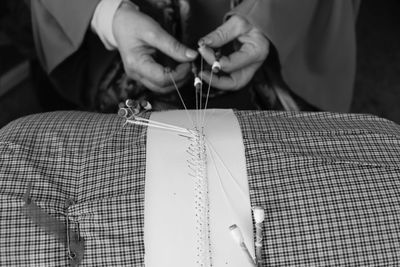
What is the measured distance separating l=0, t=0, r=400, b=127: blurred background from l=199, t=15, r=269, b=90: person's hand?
434 mm

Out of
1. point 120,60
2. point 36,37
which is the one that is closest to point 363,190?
point 120,60

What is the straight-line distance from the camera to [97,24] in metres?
0.80

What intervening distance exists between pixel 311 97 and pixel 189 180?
1.39 feet

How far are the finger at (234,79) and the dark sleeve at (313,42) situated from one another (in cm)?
5

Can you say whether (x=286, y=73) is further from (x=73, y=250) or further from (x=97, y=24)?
(x=73, y=250)

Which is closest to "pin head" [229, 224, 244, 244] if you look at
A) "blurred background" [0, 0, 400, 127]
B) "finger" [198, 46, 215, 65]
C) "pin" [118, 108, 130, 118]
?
"pin" [118, 108, 130, 118]

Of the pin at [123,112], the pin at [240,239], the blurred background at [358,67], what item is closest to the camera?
the pin at [240,239]

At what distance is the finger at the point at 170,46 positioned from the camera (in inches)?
28.3

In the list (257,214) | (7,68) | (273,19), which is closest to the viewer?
(257,214)

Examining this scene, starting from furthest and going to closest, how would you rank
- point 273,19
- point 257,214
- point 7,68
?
point 7,68
point 273,19
point 257,214

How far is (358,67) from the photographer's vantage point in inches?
56.4

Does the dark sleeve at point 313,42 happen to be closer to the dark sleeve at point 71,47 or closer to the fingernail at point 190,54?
the fingernail at point 190,54

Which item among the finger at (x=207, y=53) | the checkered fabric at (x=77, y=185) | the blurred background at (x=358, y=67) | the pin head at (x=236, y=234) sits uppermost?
the checkered fabric at (x=77, y=185)

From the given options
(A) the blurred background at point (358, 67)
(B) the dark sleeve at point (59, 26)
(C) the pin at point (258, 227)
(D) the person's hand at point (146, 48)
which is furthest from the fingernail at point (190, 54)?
(A) the blurred background at point (358, 67)
